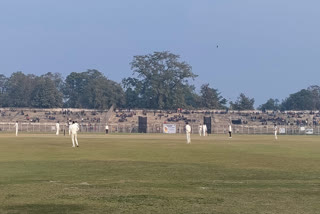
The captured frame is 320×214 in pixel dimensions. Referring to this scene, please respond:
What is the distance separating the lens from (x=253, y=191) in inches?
567

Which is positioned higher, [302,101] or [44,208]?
[302,101]

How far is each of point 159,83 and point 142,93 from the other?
27.6ft

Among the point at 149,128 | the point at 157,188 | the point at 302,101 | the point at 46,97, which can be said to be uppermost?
the point at 46,97

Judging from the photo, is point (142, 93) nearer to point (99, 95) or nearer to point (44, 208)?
point (99, 95)

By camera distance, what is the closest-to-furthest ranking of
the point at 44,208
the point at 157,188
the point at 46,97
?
the point at 44,208, the point at 157,188, the point at 46,97

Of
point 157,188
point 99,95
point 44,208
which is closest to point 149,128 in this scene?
point 99,95

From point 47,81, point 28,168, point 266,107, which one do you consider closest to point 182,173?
point 28,168

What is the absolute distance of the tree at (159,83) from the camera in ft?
469

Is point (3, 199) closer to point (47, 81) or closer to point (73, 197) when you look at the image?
point (73, 197)

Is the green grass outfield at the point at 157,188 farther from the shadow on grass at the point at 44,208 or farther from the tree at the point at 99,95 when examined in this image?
the tree at the point at 99,95

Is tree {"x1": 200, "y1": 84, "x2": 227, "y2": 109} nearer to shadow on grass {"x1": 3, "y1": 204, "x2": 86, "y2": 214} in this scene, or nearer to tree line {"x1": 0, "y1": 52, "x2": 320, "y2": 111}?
tree line {"x1": 0, "y1": 52, "x2": 320, "y2": 111}

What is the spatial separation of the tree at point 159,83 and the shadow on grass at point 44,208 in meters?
130

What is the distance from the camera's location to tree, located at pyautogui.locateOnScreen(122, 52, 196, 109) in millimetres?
143000

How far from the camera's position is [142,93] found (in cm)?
15188
